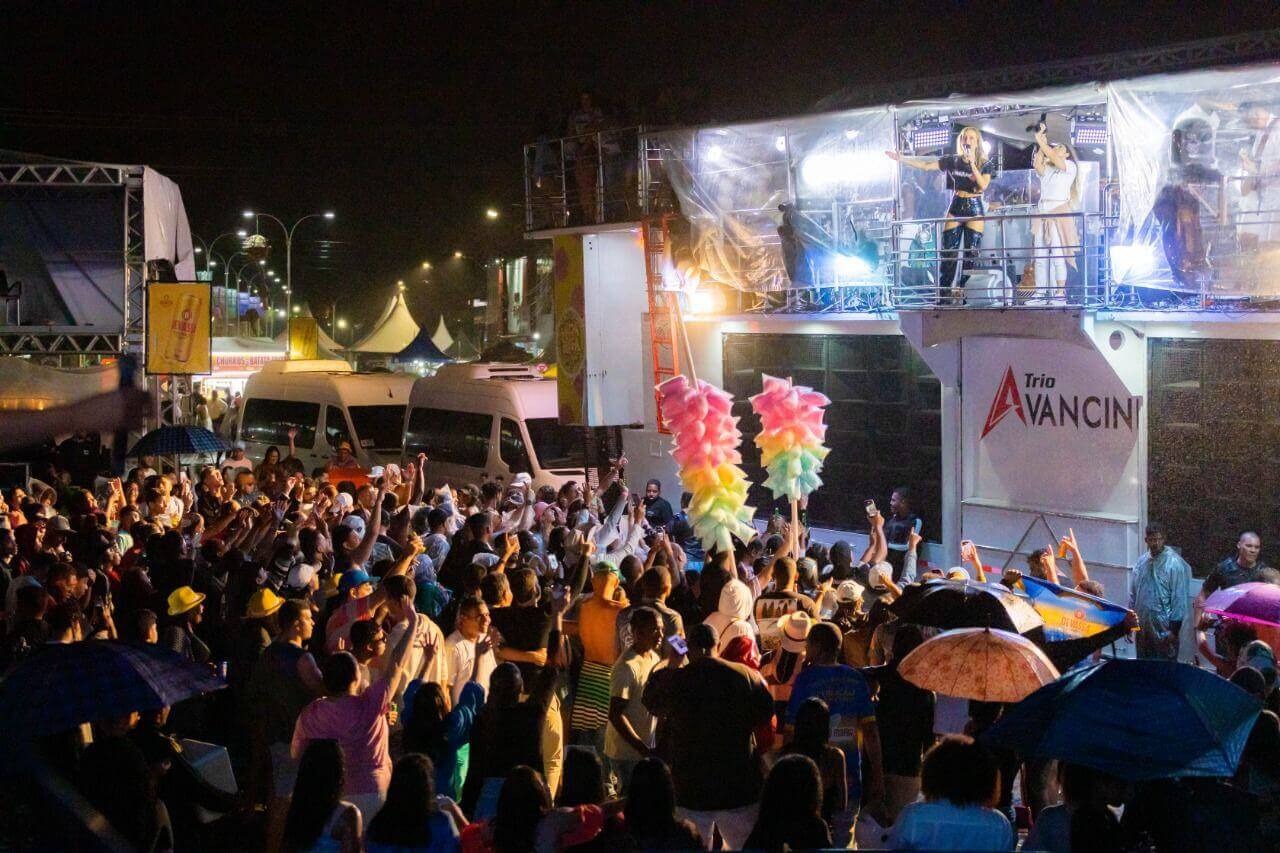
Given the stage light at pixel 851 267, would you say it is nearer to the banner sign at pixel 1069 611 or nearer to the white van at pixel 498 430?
the white van at pixel 498 430

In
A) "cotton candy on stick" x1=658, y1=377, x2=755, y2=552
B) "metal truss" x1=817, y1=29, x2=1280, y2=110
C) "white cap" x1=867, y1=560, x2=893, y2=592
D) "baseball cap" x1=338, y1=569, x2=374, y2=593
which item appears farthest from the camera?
"metal truss" x1=817, y1=29, x2=1280, y2=110

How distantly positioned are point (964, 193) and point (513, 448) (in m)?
7.90

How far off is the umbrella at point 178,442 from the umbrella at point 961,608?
12005 mm

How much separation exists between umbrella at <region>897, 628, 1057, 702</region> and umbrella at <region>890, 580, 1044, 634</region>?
0.53 metres

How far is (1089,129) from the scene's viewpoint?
13.2 meters

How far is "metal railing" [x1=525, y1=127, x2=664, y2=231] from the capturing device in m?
17.9

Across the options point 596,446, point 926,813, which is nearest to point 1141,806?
point 926,813

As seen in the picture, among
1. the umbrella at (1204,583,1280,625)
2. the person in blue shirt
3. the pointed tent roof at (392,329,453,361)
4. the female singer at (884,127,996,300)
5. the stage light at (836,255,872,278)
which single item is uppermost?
the female singer at (884,127,996,300)

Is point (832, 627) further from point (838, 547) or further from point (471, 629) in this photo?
point (838, 547)

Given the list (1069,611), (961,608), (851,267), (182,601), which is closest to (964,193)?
(851,267)

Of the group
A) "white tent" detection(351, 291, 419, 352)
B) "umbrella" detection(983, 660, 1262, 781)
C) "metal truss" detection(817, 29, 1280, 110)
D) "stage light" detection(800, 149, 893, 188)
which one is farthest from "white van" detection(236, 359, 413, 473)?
"umbrella" detection(983, 660, 1262, 781)

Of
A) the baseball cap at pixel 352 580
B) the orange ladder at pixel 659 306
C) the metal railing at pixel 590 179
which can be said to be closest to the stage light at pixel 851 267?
the orange ladder at pixel 659 306

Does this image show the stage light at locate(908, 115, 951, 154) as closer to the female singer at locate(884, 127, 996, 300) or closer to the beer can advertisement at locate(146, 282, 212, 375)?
the female singer at locate(884, 127, 996, 300)

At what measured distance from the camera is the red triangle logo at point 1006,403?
14.3 metres
